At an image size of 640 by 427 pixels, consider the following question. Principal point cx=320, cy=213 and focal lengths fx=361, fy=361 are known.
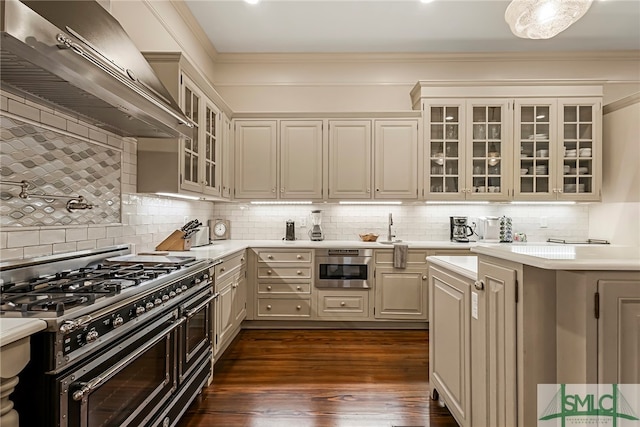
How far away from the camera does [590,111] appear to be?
13.4 feet

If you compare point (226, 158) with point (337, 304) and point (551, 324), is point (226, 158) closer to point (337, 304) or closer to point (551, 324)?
point (337, 304)

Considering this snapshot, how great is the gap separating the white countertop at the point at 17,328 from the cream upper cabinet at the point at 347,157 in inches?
131

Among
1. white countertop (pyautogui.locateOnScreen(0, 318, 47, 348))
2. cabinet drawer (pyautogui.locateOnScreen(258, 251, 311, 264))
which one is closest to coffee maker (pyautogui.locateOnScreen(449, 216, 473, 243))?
cabinet drawer (pyautogui.locateOnScreen(258, 251, 311, 264))

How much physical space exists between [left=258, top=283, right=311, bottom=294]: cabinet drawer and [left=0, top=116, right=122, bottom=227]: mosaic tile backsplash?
184 cm

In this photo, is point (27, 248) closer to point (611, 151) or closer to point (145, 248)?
point (145, 248)

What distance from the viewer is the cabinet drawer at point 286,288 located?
3.93 m

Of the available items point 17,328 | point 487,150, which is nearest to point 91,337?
point 17,328

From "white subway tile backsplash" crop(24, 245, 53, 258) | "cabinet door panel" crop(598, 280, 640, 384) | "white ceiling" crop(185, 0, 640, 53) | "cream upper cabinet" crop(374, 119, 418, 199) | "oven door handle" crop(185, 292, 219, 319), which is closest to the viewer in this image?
"cabinet door panel" crop(598, 280, 640, 384)

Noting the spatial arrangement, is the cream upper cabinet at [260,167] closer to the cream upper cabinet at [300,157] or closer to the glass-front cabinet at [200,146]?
the cream upper cabinet at [300,157]

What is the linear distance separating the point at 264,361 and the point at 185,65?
2.50 meters

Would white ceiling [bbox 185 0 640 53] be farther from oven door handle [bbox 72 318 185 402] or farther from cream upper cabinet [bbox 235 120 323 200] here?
oven door handle [bbox 72 318 185 402]

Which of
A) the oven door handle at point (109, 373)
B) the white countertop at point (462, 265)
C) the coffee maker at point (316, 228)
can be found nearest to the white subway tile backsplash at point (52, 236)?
the oven door handle at point (109, 373)

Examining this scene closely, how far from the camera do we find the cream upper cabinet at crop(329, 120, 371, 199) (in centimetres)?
419

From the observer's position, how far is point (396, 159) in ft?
13.7
